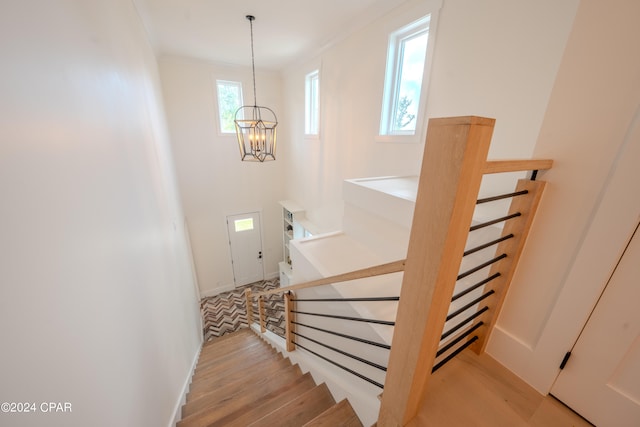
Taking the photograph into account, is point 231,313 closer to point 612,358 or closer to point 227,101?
point 227,101

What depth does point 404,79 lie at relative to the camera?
2662 millimetres

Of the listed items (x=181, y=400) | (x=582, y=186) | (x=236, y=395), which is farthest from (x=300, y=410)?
(x=582, y=186)

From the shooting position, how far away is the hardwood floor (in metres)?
1.00

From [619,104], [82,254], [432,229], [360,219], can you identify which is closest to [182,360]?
[82,254]

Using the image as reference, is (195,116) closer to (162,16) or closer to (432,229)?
(162,16)

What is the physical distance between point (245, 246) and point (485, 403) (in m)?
5.72

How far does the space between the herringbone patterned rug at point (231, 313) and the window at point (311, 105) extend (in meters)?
4.00

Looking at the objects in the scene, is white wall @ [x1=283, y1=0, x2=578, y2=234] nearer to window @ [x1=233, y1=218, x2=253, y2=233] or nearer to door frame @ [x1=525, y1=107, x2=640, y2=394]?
door frame @ [x1=525, y1=107, x2=640, y2=394]

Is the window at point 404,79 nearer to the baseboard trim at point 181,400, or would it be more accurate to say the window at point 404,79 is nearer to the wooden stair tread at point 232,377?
the wooden stair tread at point 232,377

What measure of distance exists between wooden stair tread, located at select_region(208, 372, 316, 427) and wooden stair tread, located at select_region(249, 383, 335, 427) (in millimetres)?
152

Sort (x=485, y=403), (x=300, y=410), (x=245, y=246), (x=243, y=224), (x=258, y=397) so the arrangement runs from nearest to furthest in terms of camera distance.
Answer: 1. (x=485, y=403)
2. (x=300, y=410)
3. (x=258, y=397)
4. (x=243, y=224)
5. (x=245, y=246)

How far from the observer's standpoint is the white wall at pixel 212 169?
4605mm

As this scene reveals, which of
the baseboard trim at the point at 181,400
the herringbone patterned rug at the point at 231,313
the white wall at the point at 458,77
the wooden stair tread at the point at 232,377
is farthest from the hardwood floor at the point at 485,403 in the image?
the herringbone patterned rug at the point at 231,313

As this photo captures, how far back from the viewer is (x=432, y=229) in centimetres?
68
